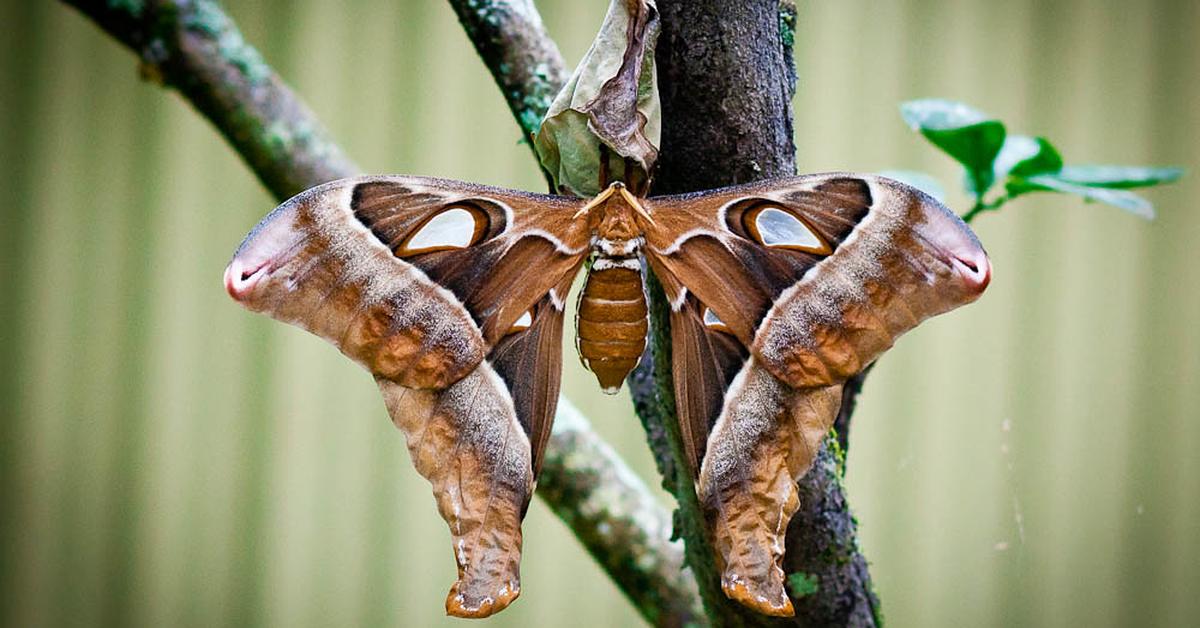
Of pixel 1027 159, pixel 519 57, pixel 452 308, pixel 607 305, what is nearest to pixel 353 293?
pixel 452 308

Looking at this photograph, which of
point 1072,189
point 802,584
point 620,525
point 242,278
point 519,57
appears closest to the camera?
point 242,278

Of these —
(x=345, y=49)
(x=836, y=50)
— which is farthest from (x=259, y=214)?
(x=836, y=50)

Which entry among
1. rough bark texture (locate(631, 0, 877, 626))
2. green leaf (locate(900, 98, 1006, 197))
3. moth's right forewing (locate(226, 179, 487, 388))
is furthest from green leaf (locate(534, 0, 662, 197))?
green leaf (locate(900, 98, 1006, 197))

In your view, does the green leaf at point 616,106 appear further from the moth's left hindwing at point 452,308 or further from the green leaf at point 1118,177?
the green leaf at point 1118,177

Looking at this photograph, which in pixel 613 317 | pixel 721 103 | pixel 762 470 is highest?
pixel 721 103

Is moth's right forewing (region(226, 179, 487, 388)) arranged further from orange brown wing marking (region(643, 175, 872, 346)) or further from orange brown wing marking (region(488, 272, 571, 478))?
orange brown wing marking (region(643, 175, 872, 346))

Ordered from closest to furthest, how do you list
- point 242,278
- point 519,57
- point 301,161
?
point 242,278 → point 519,57 → point 301,161

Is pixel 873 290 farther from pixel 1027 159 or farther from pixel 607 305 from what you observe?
pixel 1027 159

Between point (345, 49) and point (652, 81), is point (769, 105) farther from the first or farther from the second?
point (345, 49)
